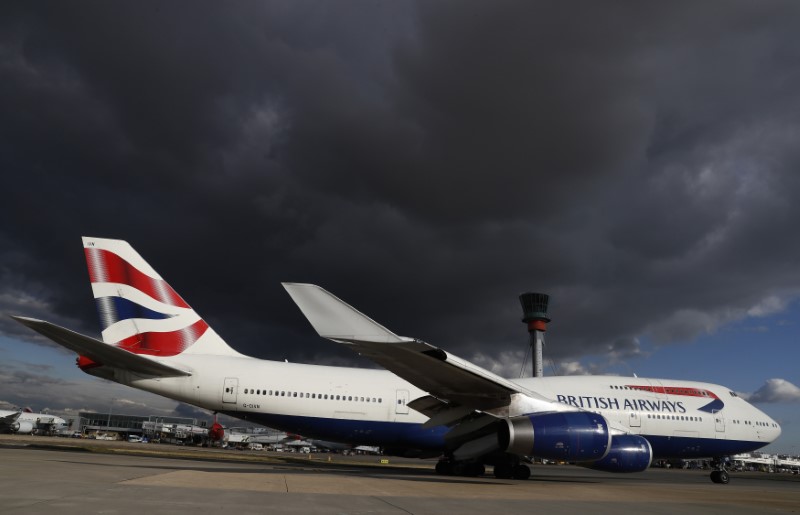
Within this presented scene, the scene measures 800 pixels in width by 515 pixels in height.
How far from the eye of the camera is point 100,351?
13.3 meters

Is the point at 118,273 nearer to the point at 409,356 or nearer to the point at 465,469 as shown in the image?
the point at 409,356

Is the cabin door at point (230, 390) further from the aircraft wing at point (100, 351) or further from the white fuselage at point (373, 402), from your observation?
the aircraft wing at point (100, 351)

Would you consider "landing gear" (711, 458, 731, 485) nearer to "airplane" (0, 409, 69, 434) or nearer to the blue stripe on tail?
the blue stripe on tail

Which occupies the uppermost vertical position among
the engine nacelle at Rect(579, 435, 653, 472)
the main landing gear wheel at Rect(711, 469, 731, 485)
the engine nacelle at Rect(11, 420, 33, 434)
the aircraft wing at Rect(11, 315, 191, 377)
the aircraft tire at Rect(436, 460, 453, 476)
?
the aircraft wing at Rect(11, 315, 191, 377)

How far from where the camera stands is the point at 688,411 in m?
18.1

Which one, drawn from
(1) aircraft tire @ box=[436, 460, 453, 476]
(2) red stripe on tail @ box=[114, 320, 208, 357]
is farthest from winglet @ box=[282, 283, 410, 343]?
(2) red stripe on tail @ box=[114, 320, 208, 357]

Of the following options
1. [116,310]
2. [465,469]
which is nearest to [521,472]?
[465,469]

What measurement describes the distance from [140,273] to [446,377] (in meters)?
10.7

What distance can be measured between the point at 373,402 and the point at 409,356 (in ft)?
21.3

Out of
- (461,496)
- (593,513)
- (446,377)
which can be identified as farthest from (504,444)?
(593,513)

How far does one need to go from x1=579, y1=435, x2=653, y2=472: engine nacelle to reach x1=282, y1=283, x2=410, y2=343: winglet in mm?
5920

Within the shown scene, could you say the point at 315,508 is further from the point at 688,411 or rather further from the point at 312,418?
the point at 688,411

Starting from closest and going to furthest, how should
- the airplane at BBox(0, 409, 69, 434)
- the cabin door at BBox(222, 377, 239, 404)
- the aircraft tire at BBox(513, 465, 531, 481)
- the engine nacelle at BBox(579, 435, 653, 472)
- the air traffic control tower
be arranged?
the engine nacelle at BBox(579, 435, 653, 472), the aircraft tire at BBox(513, 465, 531, 481), the cabin door at BBox(222, 377, 239, 404), the airplane at BBox(0, 409, 69, 434), the air traffic control tower

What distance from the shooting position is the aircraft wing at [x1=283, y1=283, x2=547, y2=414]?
9.88 m
